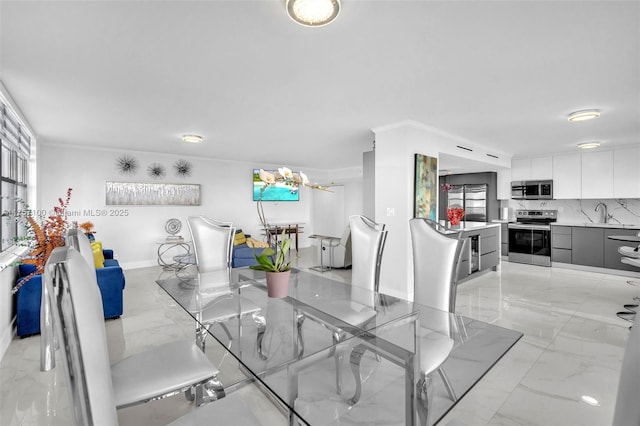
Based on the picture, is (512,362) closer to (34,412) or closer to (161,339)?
(161,339)

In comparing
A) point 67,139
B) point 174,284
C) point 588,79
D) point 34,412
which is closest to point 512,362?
point 588,79

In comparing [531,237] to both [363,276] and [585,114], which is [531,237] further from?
[363,276]

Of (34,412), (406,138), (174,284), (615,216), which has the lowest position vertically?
(34,412)

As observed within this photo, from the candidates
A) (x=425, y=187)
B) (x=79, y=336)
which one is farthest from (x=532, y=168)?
(x=79, y=336)

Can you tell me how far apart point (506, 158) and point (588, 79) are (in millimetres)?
4171

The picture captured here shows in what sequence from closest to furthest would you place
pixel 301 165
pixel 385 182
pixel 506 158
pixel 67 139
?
pixel 385 182 → pixel 67 139 → pixel 506 158 → pixel 301 165

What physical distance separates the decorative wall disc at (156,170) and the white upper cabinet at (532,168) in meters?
7.66

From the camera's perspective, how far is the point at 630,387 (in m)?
0.71

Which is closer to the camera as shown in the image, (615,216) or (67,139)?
(67,139)

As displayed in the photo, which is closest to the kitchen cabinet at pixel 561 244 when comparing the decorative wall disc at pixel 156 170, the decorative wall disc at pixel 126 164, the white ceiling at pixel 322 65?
the white ceiling at pixel 322 65

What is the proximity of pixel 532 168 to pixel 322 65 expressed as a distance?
6209 millimetres

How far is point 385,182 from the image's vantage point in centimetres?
430

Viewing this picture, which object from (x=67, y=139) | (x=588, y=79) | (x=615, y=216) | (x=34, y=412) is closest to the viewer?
(x=34, y=412)

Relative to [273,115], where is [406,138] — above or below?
below
